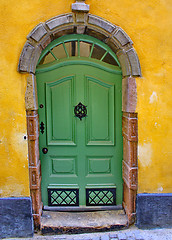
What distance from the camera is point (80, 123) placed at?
3328mm

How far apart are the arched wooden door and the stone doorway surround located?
167 mm

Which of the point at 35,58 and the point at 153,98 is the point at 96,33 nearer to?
the point at 35,58

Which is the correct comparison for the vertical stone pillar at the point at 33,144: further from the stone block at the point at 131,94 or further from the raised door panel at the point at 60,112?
the stone block at the point at 131,94

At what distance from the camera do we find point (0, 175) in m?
3.05

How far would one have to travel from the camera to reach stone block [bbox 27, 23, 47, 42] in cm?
285

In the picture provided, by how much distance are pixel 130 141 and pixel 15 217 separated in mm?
2086

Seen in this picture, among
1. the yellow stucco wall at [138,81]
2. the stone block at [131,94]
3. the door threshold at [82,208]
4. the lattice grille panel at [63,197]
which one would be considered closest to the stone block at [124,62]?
the stone block at [131,94]

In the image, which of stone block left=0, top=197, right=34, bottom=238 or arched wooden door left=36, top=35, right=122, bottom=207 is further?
arched wooden door left=36, top=35, right=122, bottom=207

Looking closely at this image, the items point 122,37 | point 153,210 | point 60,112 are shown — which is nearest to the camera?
point 122,37

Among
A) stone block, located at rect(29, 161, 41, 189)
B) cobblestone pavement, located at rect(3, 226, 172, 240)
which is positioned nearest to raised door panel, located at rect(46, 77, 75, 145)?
stone block, located at rect(29, 161, 41, 189)

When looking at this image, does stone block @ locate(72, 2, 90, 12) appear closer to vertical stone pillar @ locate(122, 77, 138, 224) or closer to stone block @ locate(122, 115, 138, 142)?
vertical stone pillar @ locate(122, 77, 138, 224)

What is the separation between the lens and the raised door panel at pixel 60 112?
328cm

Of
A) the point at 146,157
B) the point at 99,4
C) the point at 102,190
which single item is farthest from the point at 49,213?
the point at 99,4

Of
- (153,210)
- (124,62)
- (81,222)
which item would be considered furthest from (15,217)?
(124,62)
